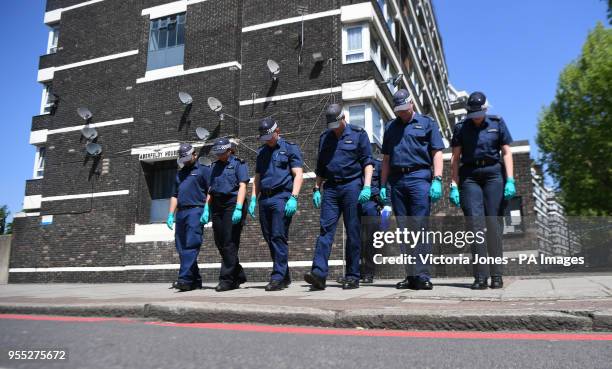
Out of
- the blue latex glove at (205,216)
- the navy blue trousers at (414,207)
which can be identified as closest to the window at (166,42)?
the blue latex glove at (205,216)

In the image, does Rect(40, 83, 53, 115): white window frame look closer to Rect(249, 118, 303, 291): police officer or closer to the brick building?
the brick building

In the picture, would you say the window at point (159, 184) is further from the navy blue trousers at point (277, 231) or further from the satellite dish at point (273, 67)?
the navy blue trousers at point (277, 231)

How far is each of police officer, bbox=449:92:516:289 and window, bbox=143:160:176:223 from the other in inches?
552

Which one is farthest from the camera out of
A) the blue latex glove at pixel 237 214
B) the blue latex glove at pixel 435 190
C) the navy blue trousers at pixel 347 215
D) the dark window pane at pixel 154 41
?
the dark window pane at pixel 154 41

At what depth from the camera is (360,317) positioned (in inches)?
144

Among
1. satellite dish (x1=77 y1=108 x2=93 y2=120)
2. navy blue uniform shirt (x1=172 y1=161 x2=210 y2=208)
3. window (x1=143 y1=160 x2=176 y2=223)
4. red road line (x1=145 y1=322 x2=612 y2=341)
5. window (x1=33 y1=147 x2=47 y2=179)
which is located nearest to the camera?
red road line (x1=145 y1=322 x2=612 y2=341)

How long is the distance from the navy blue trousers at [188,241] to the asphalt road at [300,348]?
3.23m

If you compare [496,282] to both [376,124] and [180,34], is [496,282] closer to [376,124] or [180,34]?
[376,124]

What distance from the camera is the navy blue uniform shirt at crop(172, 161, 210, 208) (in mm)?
7375

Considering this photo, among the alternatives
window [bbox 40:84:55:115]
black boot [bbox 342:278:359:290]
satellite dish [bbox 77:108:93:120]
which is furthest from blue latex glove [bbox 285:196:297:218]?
window [bbox 40:84:55:115]

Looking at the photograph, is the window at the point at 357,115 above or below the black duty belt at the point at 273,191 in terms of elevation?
above

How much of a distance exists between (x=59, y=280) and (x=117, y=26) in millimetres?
10721

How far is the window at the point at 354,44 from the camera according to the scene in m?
16.5

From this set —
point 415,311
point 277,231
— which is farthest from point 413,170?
point 415,311
